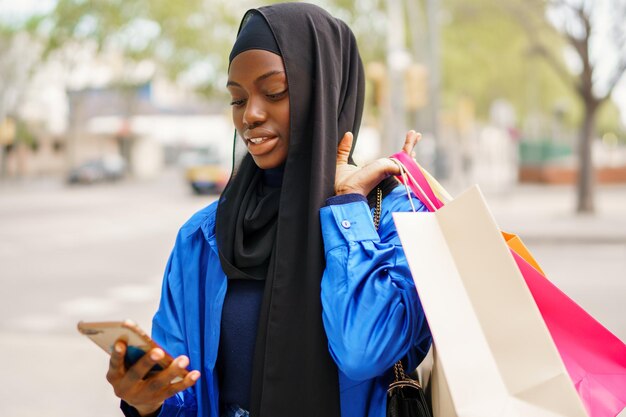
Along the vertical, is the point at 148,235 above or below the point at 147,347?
below

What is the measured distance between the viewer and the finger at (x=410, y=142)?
1.72 meters

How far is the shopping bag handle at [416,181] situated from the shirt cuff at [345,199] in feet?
0.32

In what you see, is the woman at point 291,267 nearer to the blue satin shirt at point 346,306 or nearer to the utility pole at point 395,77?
the blue satin shirt at point 346,306

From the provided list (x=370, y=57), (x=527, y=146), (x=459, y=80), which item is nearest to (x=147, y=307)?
(x=527, y=146)

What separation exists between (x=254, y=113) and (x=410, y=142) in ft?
1.19

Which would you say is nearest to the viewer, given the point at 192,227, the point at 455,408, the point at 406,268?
the point at 455,408

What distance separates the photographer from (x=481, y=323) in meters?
1.34

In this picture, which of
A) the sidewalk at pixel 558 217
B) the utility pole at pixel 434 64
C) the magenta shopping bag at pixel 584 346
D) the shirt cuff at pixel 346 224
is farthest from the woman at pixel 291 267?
the utility pole at pixel 434 64

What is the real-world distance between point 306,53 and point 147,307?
6.80 m

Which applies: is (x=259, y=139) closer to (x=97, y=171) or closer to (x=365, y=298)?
(x=365, y=298)

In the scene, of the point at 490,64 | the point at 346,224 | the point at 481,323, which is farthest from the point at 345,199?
→ the point at 490,64

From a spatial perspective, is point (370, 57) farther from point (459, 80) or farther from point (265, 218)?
point (265, 218)

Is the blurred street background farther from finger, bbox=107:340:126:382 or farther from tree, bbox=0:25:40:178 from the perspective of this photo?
finger, bbox=107:340:126:382

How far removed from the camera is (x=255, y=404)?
162 centimetres
